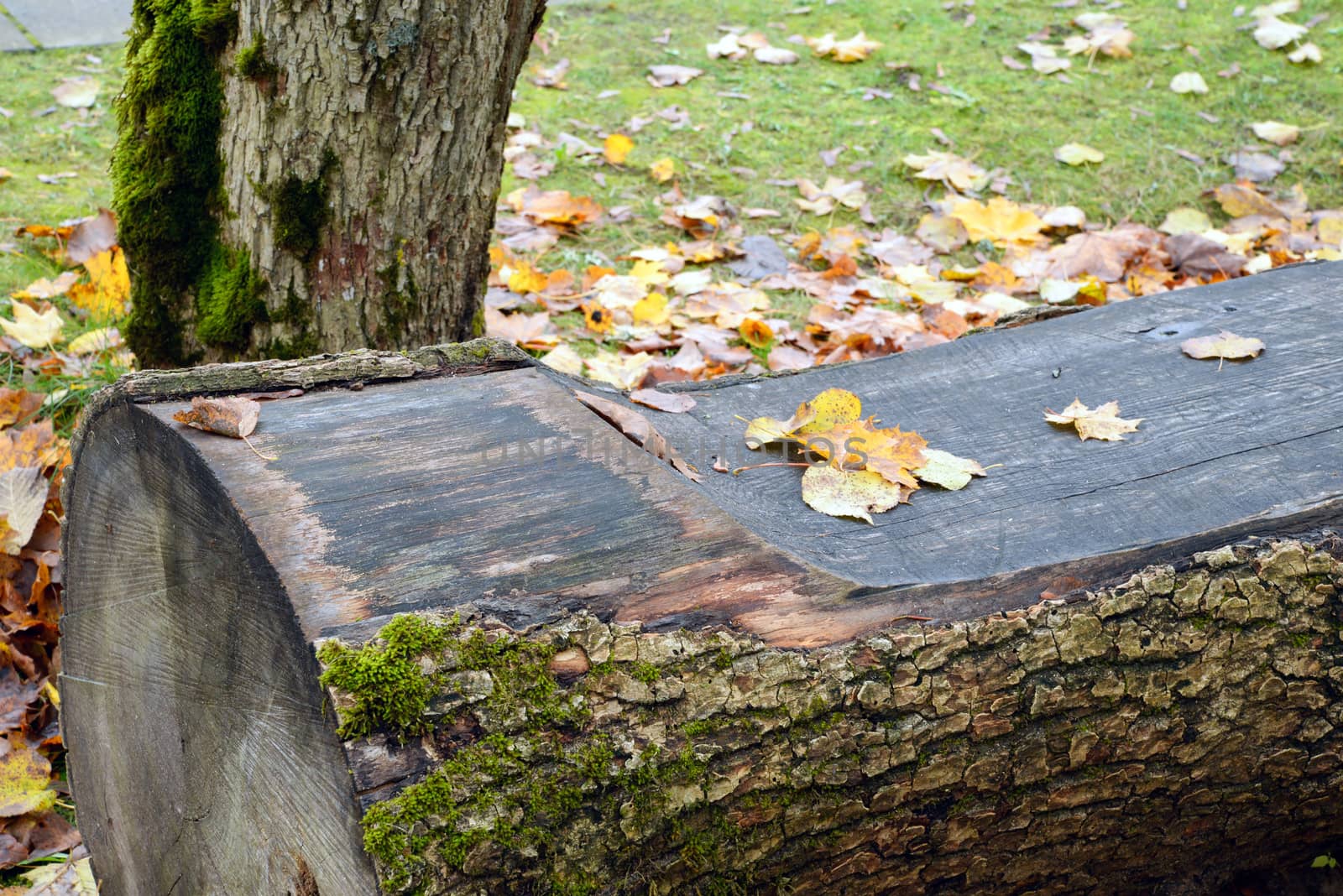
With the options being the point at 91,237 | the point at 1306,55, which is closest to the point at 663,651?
the point at 91,237

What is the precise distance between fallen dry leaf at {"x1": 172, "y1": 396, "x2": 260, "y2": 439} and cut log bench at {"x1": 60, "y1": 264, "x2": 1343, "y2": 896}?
2cm

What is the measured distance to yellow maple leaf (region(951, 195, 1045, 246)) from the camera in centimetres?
374

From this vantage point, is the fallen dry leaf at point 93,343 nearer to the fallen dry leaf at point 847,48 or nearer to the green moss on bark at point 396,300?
the green moss on bark at point 396,300

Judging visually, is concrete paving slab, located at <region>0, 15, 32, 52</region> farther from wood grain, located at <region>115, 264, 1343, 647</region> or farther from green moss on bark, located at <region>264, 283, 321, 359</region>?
wood grain, located at <region>115, 264, 1343, 647</region>

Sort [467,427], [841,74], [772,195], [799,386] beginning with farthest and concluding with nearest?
1. [841,74]
2. [772,195]
3. [799,386]
4. [467,427]

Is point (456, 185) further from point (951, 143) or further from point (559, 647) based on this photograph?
point (951, 143)

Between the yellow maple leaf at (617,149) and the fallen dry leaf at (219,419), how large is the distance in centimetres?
290

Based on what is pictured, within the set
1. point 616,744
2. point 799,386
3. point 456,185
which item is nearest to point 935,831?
point 616,744

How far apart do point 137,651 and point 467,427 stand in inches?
22.9

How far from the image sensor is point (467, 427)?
1.51 metres

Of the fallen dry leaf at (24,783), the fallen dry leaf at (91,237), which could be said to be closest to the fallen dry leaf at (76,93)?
the fallen dry leaf at (91,237)

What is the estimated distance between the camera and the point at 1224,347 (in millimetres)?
1950

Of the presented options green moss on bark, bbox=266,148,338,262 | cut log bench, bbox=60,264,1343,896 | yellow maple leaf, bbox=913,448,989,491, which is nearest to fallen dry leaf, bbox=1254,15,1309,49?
cut log bench, bbox=60,264,1343,896

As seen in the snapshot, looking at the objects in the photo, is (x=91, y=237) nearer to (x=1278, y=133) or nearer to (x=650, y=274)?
(x=650, y=274)
